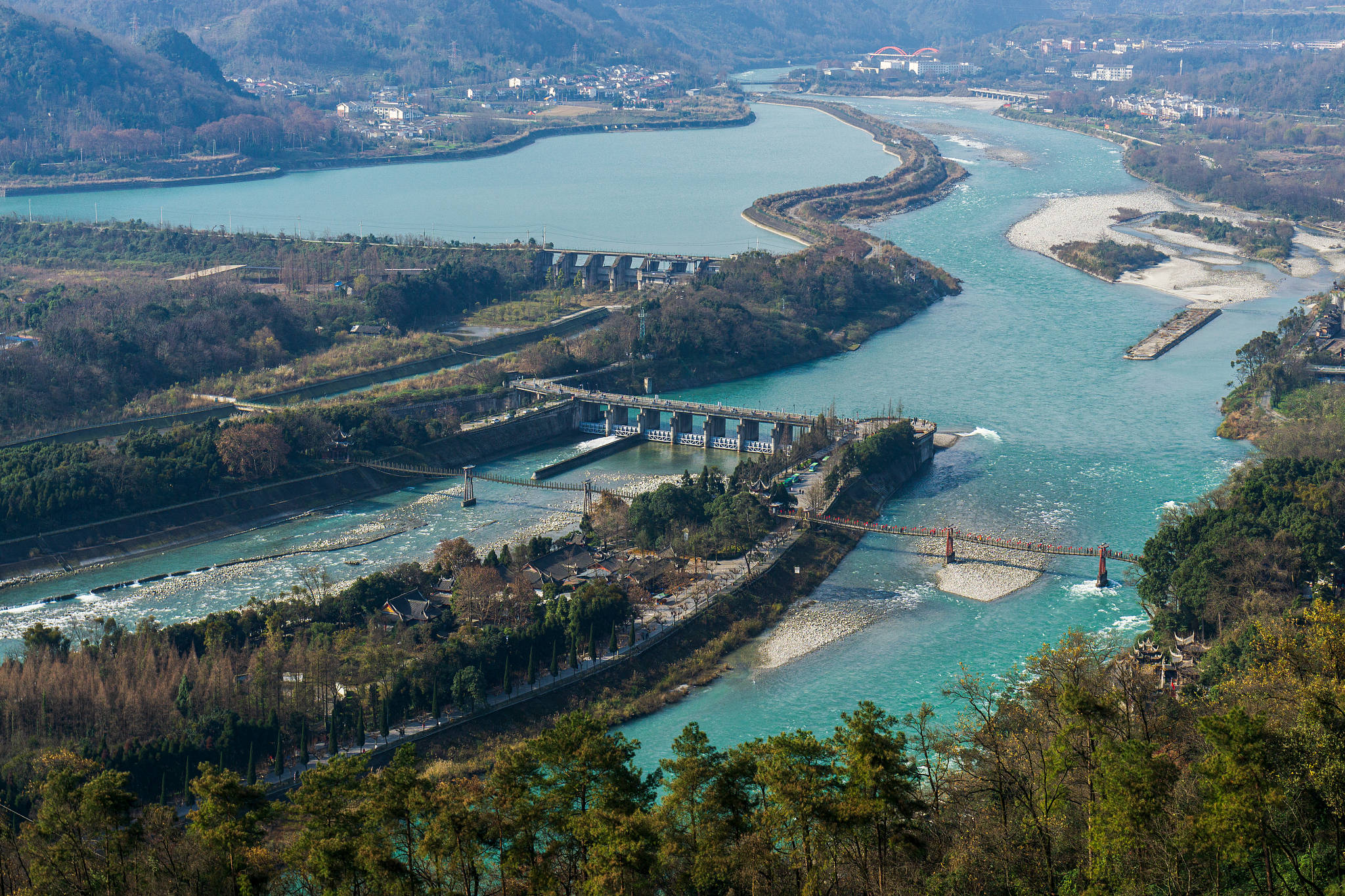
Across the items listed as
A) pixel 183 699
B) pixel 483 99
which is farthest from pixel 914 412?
pixel 483 99

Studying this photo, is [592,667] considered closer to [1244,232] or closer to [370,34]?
[1244,232]

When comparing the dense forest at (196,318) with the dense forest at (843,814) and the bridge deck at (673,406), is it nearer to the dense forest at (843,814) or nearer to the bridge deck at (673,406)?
the bridge deck at (673,406)

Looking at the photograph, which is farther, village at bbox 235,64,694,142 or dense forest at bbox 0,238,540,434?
Answer: village at bbox 235,64,694,142

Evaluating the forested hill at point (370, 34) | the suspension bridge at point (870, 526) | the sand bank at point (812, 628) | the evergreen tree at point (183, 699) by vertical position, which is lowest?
the sand bank at point (812, 628)

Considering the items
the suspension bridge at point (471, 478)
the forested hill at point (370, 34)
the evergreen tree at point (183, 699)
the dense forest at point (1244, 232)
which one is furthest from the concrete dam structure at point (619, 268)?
the forested hill at point (370, 34)

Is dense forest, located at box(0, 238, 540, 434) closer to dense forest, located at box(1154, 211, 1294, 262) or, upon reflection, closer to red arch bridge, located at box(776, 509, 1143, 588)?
red arch bridge, located at box(776, 509, 1143, 588)

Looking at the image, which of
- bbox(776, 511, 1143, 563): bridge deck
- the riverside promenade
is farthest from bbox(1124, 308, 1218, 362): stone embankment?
the riverside promenade

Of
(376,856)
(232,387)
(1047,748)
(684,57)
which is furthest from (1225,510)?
(684,57)
